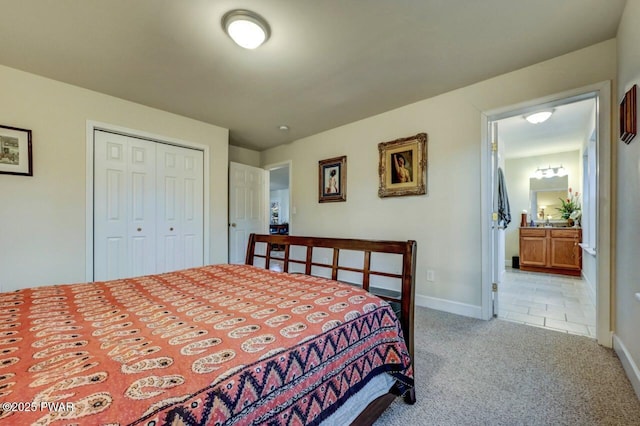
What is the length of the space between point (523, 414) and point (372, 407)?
2.80 ft

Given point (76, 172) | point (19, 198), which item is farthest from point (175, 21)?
point (19, 198)

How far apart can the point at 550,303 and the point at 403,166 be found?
7.76 ft

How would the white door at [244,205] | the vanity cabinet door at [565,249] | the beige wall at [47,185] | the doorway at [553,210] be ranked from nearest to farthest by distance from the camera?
the doorway at [553,210] < the beige wall at [47,185] < the white door at [244,205] < the vanity cabinet door at [565,249]

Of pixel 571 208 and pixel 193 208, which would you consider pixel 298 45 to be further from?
pixel 571 208

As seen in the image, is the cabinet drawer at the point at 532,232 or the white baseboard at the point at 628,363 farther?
the cabinet drawer at the point at 532,232

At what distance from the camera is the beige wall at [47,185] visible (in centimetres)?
245

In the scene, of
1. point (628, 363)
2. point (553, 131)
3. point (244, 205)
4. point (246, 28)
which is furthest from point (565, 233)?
point (246, 28)

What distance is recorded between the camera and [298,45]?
2.11 meters

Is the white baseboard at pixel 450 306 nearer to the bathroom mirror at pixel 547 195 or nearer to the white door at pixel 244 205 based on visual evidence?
the white door at pixel 244 205

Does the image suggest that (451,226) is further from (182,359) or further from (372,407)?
(182,359)

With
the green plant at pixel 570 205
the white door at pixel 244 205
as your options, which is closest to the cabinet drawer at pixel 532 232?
the green plant at pixel 570 205

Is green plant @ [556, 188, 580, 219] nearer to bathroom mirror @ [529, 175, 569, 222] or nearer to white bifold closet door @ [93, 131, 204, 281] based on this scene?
bathroom mirror @ [529, 175, 569, 222]

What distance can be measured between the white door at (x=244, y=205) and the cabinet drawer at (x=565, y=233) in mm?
5320

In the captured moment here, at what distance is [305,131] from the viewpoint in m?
4.18
